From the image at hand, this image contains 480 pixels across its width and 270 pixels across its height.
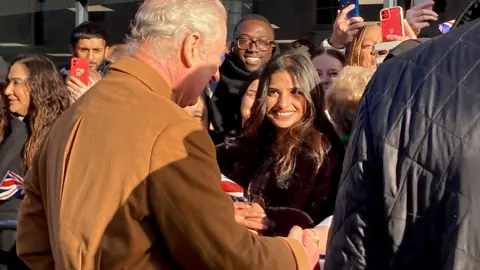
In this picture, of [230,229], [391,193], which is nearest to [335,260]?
[391,193]

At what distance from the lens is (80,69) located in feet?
15.4

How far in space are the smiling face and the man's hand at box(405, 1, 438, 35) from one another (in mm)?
1275

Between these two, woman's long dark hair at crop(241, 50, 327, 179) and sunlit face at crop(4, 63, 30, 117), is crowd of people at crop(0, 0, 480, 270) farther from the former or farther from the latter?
sunlit face at crop(4, 63, 30, 117)

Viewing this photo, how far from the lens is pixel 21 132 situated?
4434 millimetres

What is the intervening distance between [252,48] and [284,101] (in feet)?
4.92

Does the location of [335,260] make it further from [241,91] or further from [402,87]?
[241,91]

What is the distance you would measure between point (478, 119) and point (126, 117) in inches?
42.6

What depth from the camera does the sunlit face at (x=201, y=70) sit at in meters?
2.32

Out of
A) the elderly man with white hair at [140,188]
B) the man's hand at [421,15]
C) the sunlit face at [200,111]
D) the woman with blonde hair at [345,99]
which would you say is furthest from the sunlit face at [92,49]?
the elderly man with white hair at [140,188]

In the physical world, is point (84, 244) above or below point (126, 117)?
below

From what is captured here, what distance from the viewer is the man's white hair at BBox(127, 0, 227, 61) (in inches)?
88.9

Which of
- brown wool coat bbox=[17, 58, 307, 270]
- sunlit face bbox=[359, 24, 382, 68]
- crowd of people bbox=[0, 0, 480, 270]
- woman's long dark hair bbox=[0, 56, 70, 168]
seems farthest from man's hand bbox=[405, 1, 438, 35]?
woman's long dark hair bbox=[0, 56, 70, 168]

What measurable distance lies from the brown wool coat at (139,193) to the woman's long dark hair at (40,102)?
2.29m

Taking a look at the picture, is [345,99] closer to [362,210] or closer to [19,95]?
[362,210]
